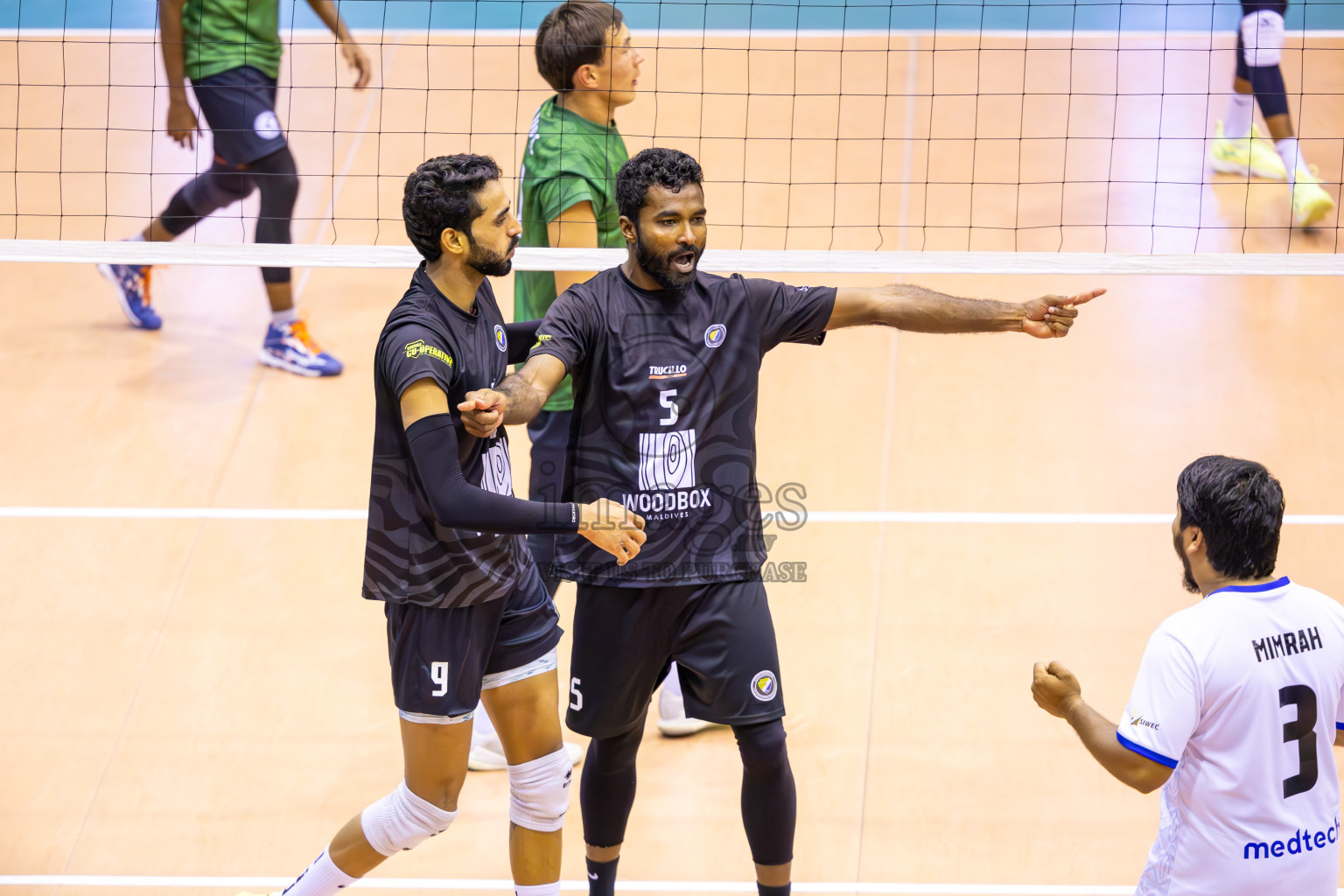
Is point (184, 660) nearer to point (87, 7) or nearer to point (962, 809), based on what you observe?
point (962, 809)

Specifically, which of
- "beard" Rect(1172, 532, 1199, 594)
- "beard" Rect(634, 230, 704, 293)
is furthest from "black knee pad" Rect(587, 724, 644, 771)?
"beard" Rect(1172, 532, 1199, 594)

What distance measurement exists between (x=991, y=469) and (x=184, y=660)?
134 inches

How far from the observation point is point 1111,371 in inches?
268

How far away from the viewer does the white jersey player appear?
102 inches

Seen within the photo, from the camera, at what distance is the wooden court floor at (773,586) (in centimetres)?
425

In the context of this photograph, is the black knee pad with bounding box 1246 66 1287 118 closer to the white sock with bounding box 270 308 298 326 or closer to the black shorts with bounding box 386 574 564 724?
the white sock with bounding box 270 308 298 326

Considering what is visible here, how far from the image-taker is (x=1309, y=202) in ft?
25.3

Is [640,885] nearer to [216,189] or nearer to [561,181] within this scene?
[561,181]

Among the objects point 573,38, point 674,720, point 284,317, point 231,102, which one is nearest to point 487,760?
point 674,720

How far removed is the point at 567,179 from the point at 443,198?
1.11m

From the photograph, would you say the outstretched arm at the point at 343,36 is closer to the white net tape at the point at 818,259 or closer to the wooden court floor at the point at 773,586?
the wooden court floor at the point at 773,586

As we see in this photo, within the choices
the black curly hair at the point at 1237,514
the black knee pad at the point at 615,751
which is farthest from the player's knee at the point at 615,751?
the black curly hair at the point at 1237,514

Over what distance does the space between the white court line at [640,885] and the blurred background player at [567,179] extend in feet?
1.74

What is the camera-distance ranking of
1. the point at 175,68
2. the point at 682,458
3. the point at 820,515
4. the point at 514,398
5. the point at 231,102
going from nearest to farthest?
the point at 514,398, the point at 682,458, the point at 820,515, the point at 175,68, the point at 231,102
